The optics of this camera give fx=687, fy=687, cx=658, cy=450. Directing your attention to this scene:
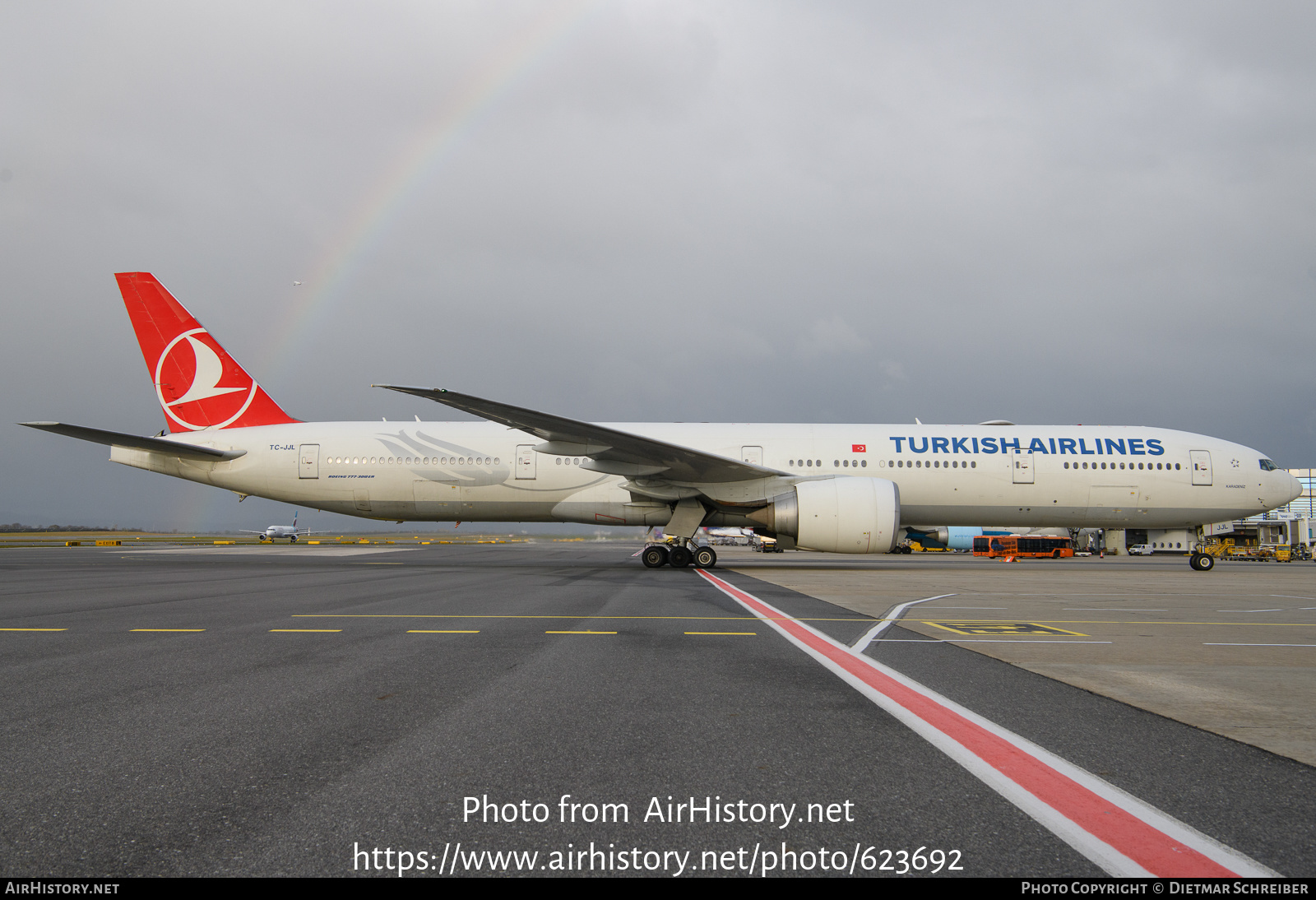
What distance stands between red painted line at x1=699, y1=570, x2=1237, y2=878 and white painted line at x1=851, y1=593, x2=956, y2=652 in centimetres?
165

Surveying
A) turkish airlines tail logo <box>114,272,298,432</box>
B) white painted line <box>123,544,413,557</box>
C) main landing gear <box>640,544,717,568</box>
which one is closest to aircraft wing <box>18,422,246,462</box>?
turkish airlines tail logo <box>114,272,298,432</box>

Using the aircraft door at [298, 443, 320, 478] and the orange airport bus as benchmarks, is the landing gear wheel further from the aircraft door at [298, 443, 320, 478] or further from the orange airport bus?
the orange airport bus

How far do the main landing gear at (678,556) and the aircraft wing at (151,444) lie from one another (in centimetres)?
1201

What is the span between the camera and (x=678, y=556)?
57.4 ft

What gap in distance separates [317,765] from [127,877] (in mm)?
895

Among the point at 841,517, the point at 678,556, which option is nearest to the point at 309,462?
the point at 678,556

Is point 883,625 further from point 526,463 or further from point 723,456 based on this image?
point 526,463

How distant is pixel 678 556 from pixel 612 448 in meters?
3.64

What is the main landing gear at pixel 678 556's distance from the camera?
57.2ft

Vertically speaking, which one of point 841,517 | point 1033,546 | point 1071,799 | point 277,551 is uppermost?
point 841,517

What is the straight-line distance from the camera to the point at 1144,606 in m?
9.38

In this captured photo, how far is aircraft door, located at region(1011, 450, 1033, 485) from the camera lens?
60.6 feet
